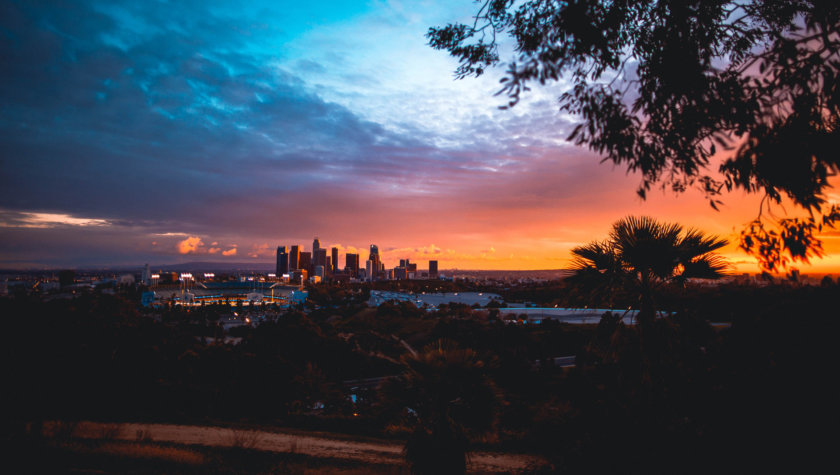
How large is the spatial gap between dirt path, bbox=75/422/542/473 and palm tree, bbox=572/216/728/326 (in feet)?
16.7

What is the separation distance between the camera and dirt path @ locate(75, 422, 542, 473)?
9.58 meters

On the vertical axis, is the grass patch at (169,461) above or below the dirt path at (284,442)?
above

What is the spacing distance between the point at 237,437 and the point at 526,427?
28.6ft

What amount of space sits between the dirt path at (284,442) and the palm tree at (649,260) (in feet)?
16.7

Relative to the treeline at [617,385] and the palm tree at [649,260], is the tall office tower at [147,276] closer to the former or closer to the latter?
the treeline at [617,385]

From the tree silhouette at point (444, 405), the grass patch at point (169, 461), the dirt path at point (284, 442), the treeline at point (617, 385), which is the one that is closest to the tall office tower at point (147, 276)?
the treeline at point (617, 385)

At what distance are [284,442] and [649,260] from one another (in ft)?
34.3

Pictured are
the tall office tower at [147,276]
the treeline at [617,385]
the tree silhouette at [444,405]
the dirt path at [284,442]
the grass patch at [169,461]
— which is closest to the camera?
the treeline at [617,385]

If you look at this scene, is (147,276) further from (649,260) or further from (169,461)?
(649,260)

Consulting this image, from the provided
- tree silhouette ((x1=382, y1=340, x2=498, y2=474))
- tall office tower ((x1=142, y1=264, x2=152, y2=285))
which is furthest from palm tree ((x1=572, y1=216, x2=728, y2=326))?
tall office tower ((x1=142, y1=264, x2=152, y2=285))

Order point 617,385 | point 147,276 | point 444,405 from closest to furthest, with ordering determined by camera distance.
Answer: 1. point 444,405
2. point 617,385
3. point 147,276

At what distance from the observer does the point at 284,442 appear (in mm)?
10750

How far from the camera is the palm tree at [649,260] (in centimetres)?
677

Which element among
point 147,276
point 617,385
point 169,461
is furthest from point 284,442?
point 147,276
